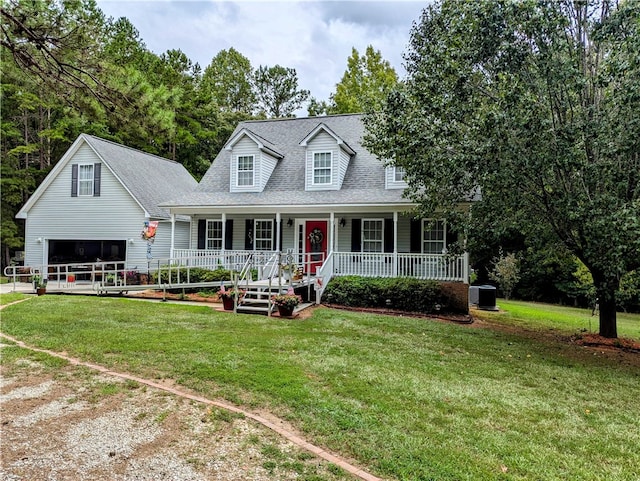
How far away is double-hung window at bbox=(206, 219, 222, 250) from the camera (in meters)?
16.9

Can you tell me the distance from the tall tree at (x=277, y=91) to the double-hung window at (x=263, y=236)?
26.5 m

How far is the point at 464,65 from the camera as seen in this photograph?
872cm

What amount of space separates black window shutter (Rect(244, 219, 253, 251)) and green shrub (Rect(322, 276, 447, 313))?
4724 millimetres

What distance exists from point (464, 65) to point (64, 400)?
9.04 metres

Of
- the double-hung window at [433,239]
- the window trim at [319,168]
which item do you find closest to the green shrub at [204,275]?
the window trim at [319,168]

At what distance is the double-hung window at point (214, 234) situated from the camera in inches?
664

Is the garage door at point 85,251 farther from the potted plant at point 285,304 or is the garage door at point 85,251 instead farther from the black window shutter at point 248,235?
the potted plant at point 285,304

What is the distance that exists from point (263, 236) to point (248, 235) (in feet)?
1.97

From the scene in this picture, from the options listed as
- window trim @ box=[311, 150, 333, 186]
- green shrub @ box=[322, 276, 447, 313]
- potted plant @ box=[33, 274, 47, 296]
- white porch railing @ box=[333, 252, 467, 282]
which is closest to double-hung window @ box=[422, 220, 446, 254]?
white porch railing @ box=[333, 252, 467, 282]

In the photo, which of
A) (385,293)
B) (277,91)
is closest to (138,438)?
(385,293)

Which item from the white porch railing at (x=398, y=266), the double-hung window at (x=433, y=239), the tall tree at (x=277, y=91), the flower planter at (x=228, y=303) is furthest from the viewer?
the tall tree at (x=277, y=91)

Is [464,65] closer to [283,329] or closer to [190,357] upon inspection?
[283,329]

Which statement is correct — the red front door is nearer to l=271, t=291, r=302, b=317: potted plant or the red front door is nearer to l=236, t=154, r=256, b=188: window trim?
l=236, t=154, r=256, b=188: window trim

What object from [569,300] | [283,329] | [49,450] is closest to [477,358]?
[283,329]
